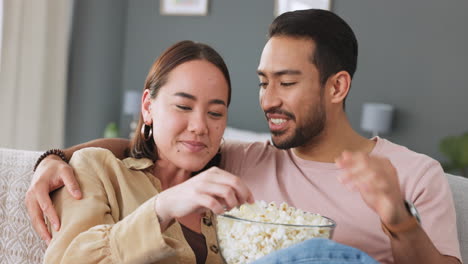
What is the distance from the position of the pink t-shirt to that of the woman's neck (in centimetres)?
24

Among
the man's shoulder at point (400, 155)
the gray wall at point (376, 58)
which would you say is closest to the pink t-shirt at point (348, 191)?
the man's shoulder at point (400, 155)

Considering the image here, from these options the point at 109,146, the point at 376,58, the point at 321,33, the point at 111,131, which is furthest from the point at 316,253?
the point at 111,131

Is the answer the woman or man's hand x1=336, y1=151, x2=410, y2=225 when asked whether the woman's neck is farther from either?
man's hand x1=336, y1=151, x2=410, y2=225

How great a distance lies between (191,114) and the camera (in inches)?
64.4

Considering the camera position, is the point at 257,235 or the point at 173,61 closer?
the point at 257,235

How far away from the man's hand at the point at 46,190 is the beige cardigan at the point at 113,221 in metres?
0.02

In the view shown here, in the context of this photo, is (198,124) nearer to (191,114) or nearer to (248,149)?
(191,114)

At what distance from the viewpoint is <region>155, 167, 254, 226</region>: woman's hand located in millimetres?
1108

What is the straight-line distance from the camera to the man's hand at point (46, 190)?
1.45 meters

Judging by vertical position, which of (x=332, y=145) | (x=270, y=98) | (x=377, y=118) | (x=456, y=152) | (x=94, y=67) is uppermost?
(x=270, y=98)

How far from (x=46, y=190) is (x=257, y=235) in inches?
26.6

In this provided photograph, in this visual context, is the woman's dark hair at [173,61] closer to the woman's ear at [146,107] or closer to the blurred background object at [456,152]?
the woman's ear at [146,107]

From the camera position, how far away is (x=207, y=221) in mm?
1666

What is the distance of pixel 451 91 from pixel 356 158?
13.7 feet
